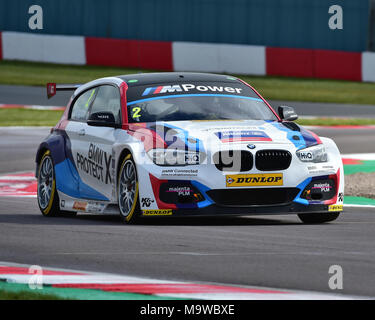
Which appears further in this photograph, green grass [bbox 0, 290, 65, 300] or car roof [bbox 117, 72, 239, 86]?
car roof [bbox 117, 72, 239, 86]

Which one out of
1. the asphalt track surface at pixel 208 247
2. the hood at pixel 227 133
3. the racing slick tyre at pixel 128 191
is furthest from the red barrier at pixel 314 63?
the racing slick tyre at pixel 128 191

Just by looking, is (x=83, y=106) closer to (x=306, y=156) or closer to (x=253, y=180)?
(x=253, y=180)

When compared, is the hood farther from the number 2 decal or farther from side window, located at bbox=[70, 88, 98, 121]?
side window, located at bbox=[70, 88, 98, 121]

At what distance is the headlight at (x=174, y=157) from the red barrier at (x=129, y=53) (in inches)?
869

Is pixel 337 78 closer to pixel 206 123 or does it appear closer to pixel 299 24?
pixel 299 24

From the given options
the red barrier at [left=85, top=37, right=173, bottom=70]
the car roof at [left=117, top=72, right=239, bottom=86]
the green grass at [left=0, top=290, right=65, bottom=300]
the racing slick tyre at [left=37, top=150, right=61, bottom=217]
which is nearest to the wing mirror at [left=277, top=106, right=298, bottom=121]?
the car roof at [left=117, top=72, right=239, bottom=86]

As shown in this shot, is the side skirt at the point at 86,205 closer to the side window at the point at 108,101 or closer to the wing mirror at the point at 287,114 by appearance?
the side window at the point at 108,101

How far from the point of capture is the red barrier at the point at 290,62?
3106cm

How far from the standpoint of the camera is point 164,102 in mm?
10727

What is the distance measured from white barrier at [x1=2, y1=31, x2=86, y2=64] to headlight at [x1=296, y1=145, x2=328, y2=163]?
2274 centimetres

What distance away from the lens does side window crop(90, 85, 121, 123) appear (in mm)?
10959

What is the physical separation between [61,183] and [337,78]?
20.7 meters
